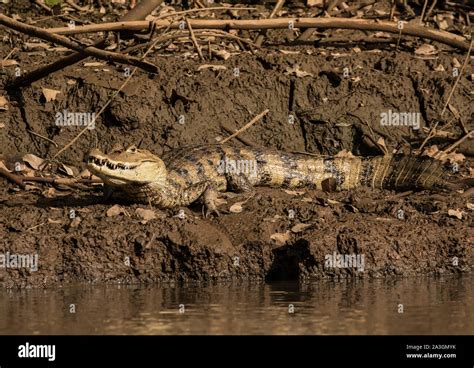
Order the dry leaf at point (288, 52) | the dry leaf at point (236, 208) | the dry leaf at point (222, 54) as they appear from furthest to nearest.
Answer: the dry leaf at point (288, 52) < the dry leaf at point (222, 54) < the dry leaf at point (236, 208)

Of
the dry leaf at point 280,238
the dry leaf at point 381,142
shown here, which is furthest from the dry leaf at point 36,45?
the dry leaf at point 280,238

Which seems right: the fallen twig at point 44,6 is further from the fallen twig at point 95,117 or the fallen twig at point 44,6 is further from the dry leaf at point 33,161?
the dry leaf at point 33,161

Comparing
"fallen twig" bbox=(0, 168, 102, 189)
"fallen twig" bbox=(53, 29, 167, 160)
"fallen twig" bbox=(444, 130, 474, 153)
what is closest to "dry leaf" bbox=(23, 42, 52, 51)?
"fallen twig" bbox=(53, 29, 167, 160)

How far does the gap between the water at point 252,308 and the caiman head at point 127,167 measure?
1146 millimetres

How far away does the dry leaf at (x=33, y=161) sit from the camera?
1169 cm

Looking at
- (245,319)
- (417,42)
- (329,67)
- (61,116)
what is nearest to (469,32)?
(417,42)

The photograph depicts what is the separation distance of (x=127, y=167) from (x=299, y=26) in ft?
9.04

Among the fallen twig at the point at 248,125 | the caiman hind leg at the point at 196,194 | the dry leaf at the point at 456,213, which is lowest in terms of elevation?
the dry leaf at the point at 456,213

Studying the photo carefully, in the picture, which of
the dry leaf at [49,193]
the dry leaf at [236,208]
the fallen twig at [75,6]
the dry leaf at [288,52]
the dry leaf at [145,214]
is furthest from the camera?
the fallen twig at [75,6]

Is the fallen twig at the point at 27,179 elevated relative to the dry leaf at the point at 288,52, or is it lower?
lower

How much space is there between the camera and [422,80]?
43.3 ft

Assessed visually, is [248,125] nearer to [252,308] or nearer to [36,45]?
[36,45]

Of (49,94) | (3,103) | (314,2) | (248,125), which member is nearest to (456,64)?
(314,2)
